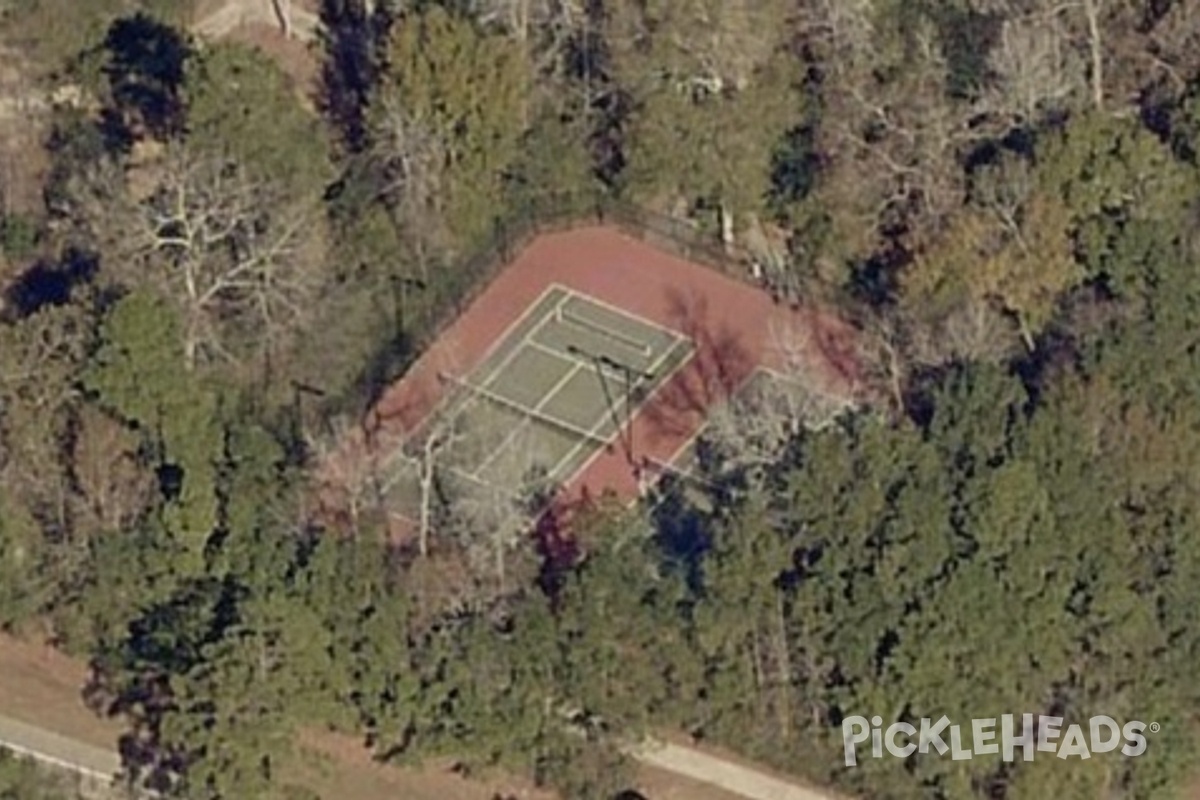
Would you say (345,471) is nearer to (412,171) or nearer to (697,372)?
(412,171)

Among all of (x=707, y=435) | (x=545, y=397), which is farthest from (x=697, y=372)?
(x=545, y=397)

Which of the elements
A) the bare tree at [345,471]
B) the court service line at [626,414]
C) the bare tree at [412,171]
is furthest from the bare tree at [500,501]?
the bare tree at [412,171]

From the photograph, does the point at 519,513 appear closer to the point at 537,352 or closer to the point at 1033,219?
the point at 537,352

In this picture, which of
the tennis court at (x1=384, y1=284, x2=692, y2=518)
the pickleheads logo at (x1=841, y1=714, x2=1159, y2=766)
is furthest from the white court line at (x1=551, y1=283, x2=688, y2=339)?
the pickleheads logo at (x1=841, y1=714, x2=1159, y2=766)

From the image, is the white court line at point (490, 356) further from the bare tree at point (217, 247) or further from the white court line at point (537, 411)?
the bare tree at point (217, 247)

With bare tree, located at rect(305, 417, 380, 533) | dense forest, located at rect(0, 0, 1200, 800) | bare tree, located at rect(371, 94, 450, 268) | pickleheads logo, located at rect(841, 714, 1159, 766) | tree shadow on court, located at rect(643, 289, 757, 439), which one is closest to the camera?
pickleheads logo, located at rect(841, 714, 1159, 766)

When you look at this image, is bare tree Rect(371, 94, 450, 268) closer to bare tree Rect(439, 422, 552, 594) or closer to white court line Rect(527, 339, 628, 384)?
white court line Rect(527, 339, 628, 384)
